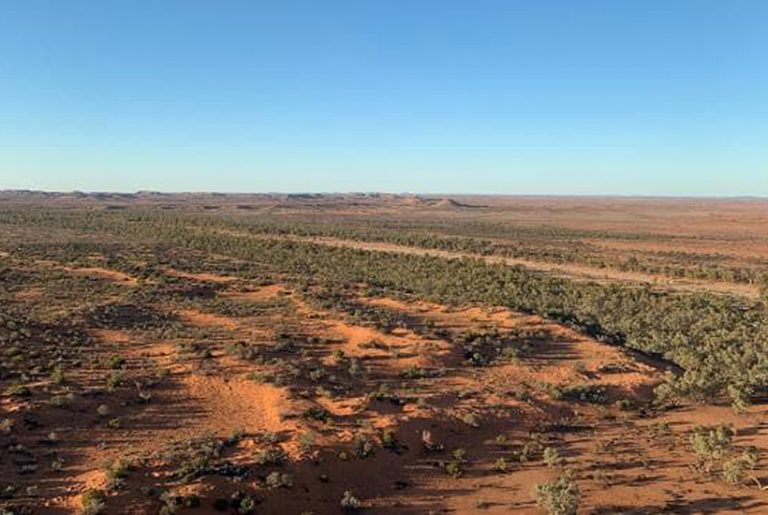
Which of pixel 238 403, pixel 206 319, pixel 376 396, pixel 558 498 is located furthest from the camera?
pixel 206 319

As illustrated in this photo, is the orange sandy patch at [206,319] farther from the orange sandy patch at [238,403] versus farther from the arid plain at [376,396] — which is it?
the orange sandy patch at [238,403]

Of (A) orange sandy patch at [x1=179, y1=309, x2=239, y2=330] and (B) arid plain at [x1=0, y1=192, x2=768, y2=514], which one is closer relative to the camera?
(B) arid plain at [x1=0, y1=192, x2=768, y2=514]

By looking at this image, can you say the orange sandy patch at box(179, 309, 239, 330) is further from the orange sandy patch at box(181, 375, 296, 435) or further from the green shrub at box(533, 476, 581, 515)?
the green shrub at box(533, 476, 581, 515)

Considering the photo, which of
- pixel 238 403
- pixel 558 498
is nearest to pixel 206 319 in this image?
pixel 238 403

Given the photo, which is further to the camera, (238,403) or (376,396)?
(376,396)

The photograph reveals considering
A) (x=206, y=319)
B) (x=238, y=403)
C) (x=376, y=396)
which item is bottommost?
(x=238, y=403)

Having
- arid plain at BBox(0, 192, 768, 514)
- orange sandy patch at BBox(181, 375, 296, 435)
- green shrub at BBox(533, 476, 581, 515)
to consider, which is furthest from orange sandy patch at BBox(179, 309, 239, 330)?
green shrub at BBox(533, 476, 581, 515)

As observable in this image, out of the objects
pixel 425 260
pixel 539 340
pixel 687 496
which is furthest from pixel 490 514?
pixel 425 260

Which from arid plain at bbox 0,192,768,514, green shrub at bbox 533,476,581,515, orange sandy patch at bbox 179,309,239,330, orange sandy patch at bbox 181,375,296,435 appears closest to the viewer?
green shrub at bbox 533,476,581,515

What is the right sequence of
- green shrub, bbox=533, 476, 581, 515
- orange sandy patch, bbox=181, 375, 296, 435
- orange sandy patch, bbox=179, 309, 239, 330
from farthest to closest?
1. orange sandy patch, bbox=179, 309, 239, 330
2. orange sandy patch, bbox=181, 375, 296, 435
3. green shrub, bbox=533, 476, 581, 515

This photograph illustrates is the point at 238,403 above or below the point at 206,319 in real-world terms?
below

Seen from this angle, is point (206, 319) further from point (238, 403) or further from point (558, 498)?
point (558, 498)

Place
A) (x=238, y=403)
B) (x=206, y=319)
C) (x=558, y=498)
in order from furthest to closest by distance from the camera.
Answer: (x=206, y=319) < (x=238, y=403) < (x=558, y=498)

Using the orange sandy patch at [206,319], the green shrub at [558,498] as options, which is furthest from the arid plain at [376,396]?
the orange sandy patch at [206,319]
